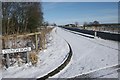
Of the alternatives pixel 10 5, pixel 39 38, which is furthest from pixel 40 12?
pixel 39 38

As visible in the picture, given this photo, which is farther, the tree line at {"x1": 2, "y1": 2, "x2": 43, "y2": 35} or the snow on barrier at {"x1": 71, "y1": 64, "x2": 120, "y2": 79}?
the tree line at {"x1": 2, "y1": 2, "x2": 43, "y2": 35}

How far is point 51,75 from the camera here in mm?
10766

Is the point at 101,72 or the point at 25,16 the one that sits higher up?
the point at 25,16

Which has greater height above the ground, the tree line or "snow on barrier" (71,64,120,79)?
the tree line

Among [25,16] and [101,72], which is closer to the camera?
[101,72]

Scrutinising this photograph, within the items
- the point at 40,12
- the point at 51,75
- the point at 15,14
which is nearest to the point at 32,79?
the point at 51,75

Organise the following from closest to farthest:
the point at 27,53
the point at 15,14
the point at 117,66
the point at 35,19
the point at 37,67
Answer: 1. the point at 117,66
2. the point at 37,67
3. the point at 27,53
4. the point at 15,14
5. the point at 35,19

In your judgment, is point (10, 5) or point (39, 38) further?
point (10, 5)

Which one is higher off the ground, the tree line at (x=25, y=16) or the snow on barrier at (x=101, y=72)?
the tree line at (x=25, y=16)

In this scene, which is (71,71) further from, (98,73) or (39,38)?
(39,38)

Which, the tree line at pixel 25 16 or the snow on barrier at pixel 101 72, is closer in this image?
the snow on barrier at pixel 101 72

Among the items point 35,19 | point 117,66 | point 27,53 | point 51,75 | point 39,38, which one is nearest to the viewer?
point 51,75

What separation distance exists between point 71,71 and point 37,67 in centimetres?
246

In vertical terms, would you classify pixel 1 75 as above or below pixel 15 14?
below
